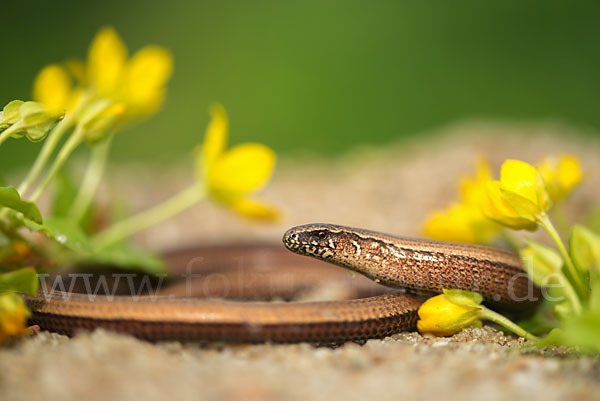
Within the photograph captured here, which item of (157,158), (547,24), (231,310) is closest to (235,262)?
(231,310)

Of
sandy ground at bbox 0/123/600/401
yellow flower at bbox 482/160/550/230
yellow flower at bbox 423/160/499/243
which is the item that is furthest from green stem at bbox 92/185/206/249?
yellow flower at bbox 482/160/550/230

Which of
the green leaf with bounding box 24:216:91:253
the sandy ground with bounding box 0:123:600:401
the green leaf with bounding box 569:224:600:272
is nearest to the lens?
the sandy ground with bounding box 0:123:600:401

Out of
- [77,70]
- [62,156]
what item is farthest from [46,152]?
[77,70]

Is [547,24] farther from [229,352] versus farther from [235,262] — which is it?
[229,352]

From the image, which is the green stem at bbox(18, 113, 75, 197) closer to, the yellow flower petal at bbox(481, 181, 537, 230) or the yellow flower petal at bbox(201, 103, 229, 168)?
the yellow flower petal at bbox(201, 103, 229, 168)

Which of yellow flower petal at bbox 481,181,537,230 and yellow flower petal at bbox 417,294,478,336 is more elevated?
yellow flower petal at bbox 481,181,537,230

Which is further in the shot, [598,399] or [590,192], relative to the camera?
[590,192]
